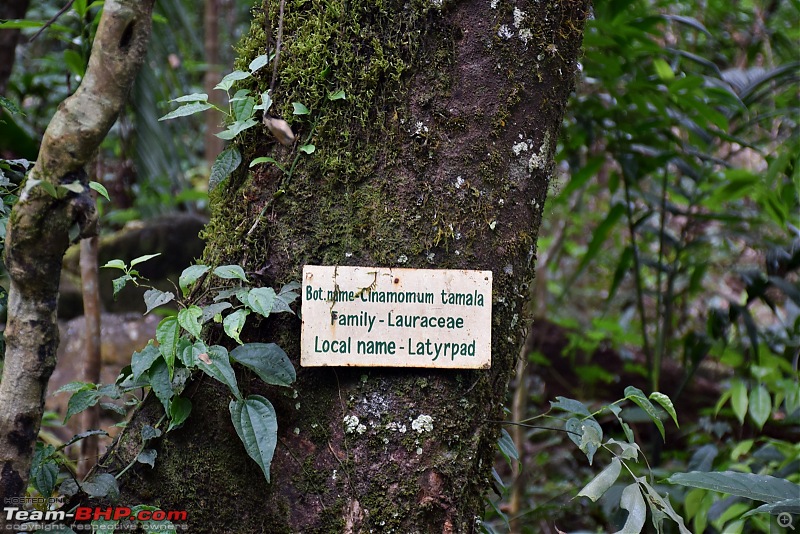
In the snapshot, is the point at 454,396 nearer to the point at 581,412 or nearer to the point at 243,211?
the point at 581,412

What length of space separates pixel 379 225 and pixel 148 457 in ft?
1.89

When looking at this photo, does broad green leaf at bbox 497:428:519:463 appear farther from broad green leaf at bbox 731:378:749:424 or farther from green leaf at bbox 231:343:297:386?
broad green leaf at bbox 731:378:749:424

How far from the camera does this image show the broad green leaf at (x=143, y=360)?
3.34ft

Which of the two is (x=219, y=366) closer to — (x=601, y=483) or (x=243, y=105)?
(x=243, y=105)

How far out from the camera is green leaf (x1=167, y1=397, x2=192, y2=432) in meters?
1.07

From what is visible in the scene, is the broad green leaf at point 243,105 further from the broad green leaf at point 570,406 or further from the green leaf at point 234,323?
the broad green leaf at point 570,406

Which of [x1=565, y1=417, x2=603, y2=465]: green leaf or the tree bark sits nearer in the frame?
the tree bark

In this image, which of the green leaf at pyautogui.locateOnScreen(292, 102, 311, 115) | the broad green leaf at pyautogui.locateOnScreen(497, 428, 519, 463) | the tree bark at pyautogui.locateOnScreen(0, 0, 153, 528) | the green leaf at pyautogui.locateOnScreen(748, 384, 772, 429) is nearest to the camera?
the tree bark at pyautogui.locateOnScreen(0, 0, 153, 528)

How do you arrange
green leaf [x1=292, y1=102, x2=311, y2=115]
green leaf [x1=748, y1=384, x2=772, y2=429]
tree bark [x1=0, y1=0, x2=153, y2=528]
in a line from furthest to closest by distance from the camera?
green leaf [x1=748, y1=384, x2=772, y2=429] < green leaf [x1=292, y1=102, x2=311, y2=115] < tree bark [x1=0, y1=0, x2=153, y2=528]

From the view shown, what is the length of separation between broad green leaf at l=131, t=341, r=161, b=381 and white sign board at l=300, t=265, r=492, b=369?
0.25 metres

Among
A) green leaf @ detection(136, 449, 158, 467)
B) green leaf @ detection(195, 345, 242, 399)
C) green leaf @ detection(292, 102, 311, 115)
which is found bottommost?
green leaf @ detection(136, 449, 158, 467)

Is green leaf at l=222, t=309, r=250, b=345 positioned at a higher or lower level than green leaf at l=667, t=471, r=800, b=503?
higher

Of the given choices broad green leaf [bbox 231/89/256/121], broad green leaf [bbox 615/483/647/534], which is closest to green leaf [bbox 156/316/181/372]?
broad green leaf [bbox 231/89/256/121]

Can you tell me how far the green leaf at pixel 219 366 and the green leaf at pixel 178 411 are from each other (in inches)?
4.7
